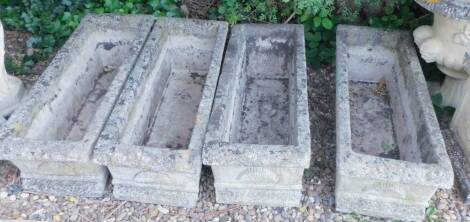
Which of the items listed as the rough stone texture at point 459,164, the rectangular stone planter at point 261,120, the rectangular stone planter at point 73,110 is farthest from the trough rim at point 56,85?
the rough stone texture at point 459,164

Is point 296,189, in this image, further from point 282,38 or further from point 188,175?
point 282,38

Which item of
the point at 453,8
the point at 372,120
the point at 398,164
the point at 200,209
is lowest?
the point at 200,209

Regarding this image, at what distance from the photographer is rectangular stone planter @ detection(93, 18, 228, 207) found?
7.97ft

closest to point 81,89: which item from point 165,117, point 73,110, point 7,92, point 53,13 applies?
point 73,110

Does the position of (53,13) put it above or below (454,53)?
below

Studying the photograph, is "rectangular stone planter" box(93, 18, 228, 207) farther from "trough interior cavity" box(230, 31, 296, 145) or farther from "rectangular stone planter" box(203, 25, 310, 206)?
"trough interior cavity" box(230, 31, 296, 145)

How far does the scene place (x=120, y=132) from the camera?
2.61 m

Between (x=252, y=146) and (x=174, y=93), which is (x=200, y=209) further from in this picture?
(x=174, y=93)

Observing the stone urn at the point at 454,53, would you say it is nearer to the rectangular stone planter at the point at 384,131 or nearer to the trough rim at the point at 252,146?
the rectangular stone planter at the point at 384,131

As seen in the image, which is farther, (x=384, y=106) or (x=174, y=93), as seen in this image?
(x=174, y=93)

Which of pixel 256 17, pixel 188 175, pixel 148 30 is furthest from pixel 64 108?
pixel 256 17

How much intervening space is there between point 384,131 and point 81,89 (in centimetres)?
244

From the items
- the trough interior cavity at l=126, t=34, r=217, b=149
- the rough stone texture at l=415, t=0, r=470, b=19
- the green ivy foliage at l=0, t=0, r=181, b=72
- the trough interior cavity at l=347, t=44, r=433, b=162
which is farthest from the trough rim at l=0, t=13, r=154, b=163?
the rough stone texture at l=415, t=0, r=470, b=19

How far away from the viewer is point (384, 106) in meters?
3.46
